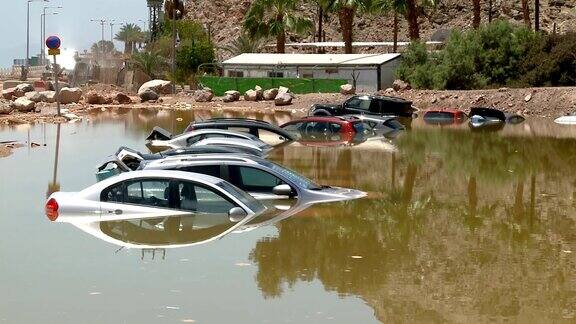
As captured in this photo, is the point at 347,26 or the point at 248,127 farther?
the point at 347,26

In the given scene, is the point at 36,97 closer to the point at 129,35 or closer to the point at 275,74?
the point at 275,74

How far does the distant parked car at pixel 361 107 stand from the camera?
49000 millimetres

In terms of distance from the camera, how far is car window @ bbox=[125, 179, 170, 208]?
18438 millimetres

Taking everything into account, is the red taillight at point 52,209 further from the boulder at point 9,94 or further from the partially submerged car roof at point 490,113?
the boulder at point 9,94

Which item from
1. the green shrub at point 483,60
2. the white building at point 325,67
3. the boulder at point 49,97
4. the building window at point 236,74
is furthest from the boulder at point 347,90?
the boulder at point 49,97

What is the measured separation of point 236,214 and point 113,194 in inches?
94.9

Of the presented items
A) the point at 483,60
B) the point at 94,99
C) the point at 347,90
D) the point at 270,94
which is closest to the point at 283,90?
the point at 270,94

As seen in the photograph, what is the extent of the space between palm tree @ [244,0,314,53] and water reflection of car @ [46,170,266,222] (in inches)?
2762

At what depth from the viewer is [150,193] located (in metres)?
18.5

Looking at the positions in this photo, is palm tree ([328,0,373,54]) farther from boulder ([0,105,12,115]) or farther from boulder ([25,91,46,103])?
boulder ([0,105,12,115])

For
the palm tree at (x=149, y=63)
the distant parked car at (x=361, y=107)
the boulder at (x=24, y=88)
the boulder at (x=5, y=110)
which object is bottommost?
the boulder at (x=5, y=110)

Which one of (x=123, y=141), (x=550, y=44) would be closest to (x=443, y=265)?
(x=123, y=141)

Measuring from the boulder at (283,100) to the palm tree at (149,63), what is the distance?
26561mm

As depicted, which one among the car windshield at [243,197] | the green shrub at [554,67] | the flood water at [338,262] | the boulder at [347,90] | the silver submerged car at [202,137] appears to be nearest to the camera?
the flood water at [338,262]
